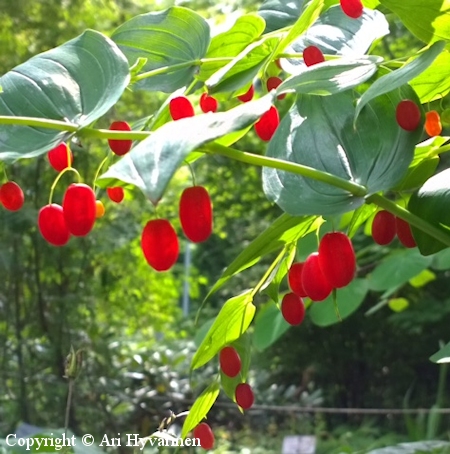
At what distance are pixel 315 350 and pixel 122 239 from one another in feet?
4.01

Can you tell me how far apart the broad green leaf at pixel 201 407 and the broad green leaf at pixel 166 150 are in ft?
1.10

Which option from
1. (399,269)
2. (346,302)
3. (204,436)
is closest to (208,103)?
(204,436)

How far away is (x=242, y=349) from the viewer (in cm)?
58

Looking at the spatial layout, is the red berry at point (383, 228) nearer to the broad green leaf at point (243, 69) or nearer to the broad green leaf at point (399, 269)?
the broad green leaf at point (243, 69)

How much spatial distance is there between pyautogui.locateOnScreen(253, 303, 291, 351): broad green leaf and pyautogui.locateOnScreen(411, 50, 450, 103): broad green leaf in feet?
2.79

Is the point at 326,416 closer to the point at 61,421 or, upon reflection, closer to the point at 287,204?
the point at 61,421

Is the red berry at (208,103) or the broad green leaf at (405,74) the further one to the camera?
the red berry at (208,103)

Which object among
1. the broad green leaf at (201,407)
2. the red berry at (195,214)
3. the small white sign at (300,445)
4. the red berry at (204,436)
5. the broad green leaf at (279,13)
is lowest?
the small white sign at (300,445)

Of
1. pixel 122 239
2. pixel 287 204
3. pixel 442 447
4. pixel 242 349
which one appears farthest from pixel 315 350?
pixel 287 204

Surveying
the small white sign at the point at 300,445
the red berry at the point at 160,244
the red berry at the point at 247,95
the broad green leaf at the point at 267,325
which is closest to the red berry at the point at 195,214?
the red berry at the point at 160,244

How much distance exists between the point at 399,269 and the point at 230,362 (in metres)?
0.68

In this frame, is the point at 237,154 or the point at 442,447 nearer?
the point at 237,154

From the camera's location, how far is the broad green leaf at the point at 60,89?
368mm

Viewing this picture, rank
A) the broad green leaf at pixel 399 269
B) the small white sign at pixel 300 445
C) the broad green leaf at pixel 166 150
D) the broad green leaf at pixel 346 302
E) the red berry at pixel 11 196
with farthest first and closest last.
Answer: the small white sign at pixel 300 445, the broad green leaf at pixel 346 302, the broad green leaf at pixel 399 269, the red berry at pixel 11 196, the broad green leaf at pixel 166 150
